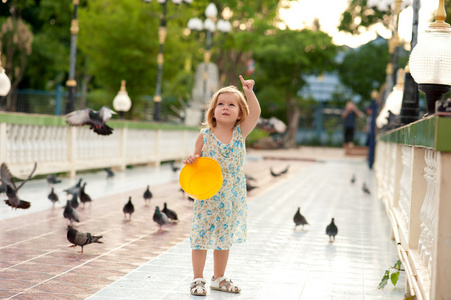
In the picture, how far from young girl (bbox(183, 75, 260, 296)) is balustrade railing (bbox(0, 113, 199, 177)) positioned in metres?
7.69

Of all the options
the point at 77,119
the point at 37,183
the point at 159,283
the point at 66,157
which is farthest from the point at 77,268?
the point at 66,157

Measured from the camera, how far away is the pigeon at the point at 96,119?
9.20 m

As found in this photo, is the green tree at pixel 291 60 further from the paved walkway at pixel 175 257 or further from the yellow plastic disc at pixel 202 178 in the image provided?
the yellow plastic disc at pixel 202 178

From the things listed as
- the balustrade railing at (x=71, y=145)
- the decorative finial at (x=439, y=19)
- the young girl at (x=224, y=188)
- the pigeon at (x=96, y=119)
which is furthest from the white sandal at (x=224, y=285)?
the balustrade railing at (x=71, y=145)

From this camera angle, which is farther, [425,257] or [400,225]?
[400,225]

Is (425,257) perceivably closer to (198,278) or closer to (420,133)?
(420,133)

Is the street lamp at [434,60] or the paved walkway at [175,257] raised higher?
the street lamp at [434,60]

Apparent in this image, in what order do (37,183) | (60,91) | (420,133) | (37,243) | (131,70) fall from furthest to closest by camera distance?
1. (60,91)
2. (131,70)
3. (37,183)
4. (37,243)
5. (420,133)

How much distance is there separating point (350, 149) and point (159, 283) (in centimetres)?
3247

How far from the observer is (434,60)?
6039 mm

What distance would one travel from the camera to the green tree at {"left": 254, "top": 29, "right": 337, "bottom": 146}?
1614 inches

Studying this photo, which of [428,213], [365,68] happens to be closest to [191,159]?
[428,213]

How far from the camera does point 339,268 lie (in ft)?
23.1

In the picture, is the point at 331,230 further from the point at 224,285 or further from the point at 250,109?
the point at 250,109
